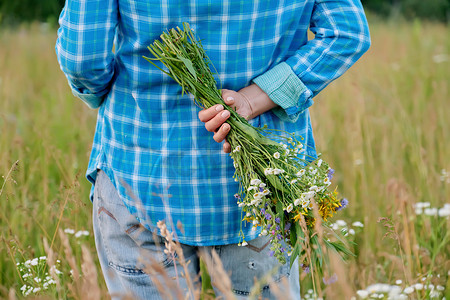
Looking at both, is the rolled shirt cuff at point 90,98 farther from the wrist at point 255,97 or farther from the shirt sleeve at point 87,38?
the wrist at point 255,97

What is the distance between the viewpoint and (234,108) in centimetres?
116

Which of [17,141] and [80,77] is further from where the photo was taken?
[17,141]

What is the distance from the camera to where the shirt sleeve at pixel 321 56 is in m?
1.19

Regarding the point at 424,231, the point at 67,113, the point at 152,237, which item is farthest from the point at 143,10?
the point at 67,113

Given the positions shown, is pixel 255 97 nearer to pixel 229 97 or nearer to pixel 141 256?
pixel 229 97

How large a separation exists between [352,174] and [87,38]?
1.91 metres

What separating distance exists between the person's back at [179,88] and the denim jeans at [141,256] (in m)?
0.04

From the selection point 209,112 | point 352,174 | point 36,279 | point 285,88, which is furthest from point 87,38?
point 352,174

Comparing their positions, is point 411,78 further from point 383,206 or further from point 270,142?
point 270,142

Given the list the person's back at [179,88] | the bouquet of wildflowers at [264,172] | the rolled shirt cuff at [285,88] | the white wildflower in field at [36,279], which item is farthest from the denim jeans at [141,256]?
the rolled shirt cuff at [285,88]

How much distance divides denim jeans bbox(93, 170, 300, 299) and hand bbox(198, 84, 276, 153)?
0.99 feet

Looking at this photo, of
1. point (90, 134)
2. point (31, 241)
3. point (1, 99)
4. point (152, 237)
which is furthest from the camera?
point (1, 99)

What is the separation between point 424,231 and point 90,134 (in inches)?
77.0

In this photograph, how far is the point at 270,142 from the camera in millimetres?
1132
